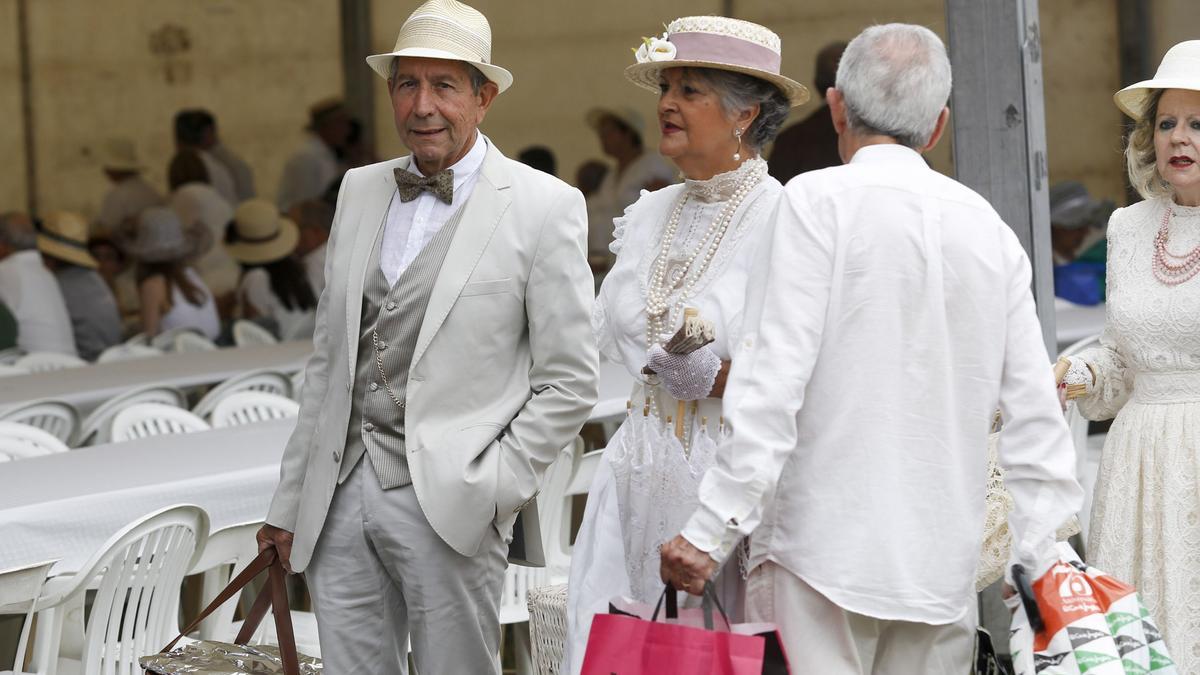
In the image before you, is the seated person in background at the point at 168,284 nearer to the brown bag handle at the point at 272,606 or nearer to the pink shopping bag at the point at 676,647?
the brown bag handle at the point at 272,606

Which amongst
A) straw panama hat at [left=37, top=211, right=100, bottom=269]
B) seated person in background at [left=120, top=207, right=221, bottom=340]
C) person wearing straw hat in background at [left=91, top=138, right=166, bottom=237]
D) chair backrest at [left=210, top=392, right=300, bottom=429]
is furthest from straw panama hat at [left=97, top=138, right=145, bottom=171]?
chair backrest at [left=210, top=392, right=300, bottom=429]

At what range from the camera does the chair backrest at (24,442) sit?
5824 mm

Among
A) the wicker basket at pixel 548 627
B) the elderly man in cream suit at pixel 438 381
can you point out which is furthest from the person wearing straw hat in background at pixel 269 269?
the elderly man in cream suit at pixel 438 381

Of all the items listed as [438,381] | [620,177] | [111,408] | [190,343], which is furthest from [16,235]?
[438,381]

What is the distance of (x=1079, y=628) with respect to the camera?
2531 millimetres

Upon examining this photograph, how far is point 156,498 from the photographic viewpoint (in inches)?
188

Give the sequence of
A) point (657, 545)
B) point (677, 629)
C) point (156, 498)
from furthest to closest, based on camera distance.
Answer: point (156, 498)
point (657, 545)
point (677, 629)

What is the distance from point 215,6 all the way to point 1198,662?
12.4m

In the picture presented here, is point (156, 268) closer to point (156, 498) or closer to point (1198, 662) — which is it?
point (156, 498)

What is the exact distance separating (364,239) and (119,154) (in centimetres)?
1140

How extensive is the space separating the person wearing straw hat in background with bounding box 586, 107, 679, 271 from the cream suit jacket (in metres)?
8.17

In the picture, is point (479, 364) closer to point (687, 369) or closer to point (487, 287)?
point (487, 287)

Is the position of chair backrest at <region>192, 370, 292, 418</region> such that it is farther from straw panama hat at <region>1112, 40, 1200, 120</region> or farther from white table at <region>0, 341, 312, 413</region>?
straw panama hat at <region>1112, 40, 1200, 120</region>

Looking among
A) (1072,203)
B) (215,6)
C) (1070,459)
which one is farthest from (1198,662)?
(215,6)
